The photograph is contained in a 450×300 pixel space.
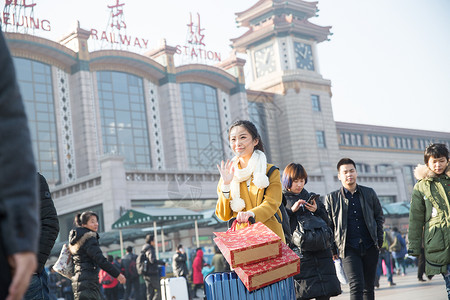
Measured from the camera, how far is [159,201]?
33.9 metres

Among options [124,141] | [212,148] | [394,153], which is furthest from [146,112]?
[394,153]

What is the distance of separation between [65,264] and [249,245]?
13.4 feet

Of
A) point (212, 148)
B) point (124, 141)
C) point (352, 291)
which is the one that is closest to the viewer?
point (352, 291)

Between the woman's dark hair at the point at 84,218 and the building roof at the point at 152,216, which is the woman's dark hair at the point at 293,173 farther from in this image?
the building roof at the point at 152,216

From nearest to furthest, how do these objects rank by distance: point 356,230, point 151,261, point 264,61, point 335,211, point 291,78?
point 356,230, point 335,211, point 151,261, point 291,78, point 264,61

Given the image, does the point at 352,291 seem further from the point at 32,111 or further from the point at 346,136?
the point at 346,136

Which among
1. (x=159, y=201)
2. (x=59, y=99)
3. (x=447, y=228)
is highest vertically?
(x=59, y=99)

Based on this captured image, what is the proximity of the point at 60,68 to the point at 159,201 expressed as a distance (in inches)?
493

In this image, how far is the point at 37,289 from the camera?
473 centimetres

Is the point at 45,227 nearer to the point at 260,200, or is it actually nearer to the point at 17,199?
the point at 260,200

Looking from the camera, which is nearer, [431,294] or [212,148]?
[431,294]

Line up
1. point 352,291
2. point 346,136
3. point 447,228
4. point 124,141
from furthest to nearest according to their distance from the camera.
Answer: point 346,136 < point 124,141 < point 352,291 < point 447,228

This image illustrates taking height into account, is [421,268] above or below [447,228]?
below

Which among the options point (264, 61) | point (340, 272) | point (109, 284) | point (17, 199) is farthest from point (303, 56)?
point (17, 199)
